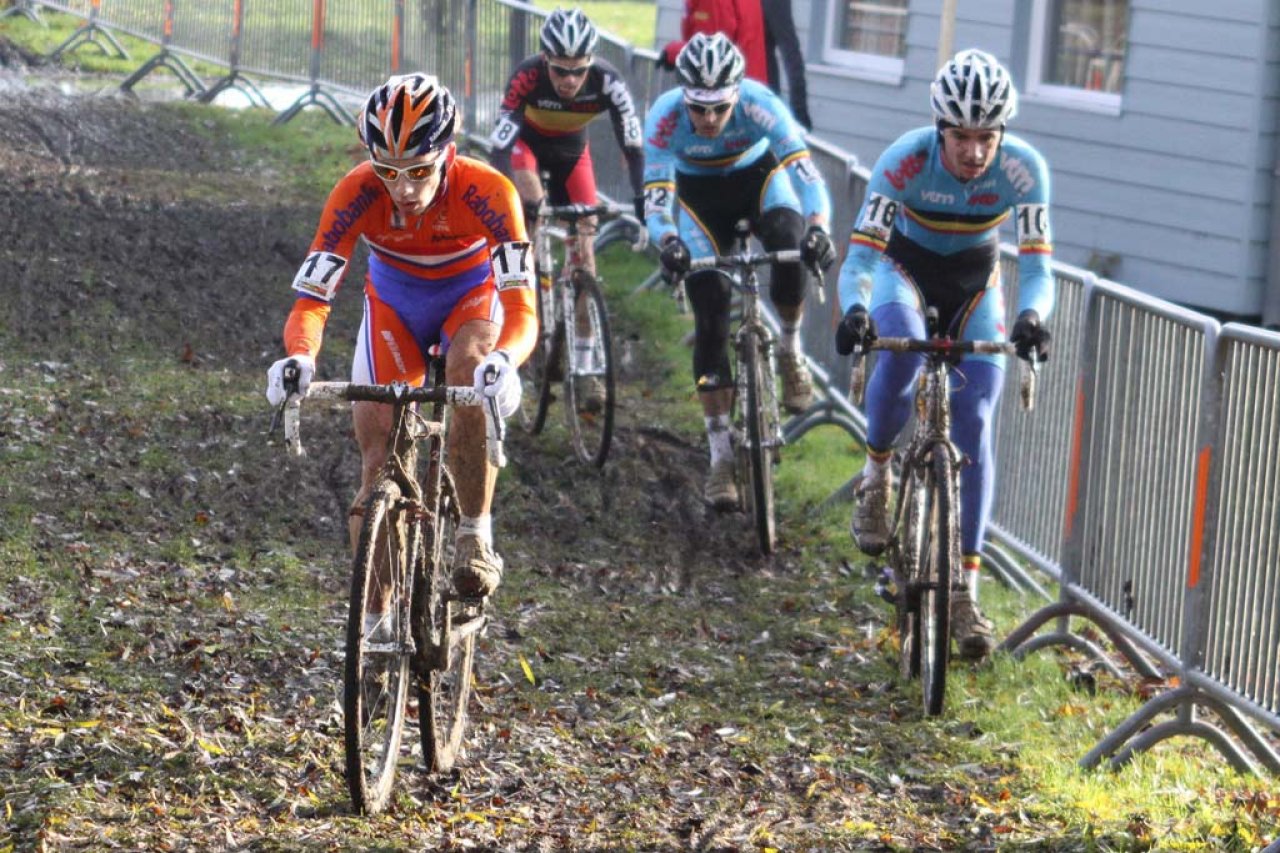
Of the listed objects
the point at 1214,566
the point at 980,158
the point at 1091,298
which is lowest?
the point at 1214,566

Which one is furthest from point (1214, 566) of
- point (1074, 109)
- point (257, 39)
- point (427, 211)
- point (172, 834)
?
point (257, 39)

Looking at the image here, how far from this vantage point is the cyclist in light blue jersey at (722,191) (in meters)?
9.44

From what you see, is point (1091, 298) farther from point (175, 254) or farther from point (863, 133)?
point (863, 133)

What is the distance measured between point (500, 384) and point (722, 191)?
4.59 metres

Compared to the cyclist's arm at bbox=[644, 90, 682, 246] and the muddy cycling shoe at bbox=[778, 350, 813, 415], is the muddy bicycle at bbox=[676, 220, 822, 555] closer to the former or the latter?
the cyclist's arm at bbox=[644, 90, 682, 246]

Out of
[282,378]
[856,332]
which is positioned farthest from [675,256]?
[282,378]

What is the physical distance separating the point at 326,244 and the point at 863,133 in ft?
39.3

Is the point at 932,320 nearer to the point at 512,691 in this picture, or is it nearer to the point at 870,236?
the point at 870,236

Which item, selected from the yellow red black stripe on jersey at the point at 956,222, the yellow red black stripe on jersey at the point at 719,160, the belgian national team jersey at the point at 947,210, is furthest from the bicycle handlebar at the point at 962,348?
the yellow red black stripe on jersey at the point at 719,160

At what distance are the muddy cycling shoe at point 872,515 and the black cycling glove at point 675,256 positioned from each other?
1.50 meters

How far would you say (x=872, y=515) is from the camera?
26.7 feet

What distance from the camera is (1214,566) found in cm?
675

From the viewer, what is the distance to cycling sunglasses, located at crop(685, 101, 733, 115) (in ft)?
30.9

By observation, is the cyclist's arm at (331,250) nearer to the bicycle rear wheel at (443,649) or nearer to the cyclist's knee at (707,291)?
the bicycle rear wheel at (443,649)
